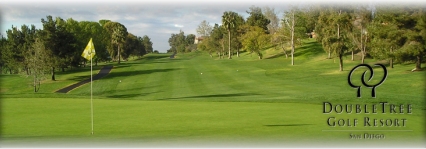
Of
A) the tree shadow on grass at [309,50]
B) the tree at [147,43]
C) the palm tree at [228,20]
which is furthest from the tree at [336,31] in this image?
the tree at [147,43]

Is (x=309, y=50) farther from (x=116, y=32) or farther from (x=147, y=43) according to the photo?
(x=147, y=43)

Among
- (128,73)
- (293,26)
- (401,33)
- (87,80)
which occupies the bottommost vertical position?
(87,80)

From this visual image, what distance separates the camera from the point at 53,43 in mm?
44094

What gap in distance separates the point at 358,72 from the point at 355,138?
31.9 metres

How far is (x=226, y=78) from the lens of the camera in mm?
45781

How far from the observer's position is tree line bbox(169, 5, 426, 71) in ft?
113

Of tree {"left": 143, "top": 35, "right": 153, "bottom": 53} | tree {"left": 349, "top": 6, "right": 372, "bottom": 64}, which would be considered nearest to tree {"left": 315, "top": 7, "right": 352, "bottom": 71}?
tree {"left": 349, "top": 6, "right": 372, "bottom": 64}

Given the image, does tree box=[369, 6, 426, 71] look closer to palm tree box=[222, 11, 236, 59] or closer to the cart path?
the cart path

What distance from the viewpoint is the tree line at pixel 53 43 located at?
39312 mm

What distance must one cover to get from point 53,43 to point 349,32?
119ft

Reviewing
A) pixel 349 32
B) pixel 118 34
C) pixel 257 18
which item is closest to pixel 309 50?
pixel 349 32

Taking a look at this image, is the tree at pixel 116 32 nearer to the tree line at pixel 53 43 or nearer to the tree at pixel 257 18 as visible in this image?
the tree line at pixel 53 43

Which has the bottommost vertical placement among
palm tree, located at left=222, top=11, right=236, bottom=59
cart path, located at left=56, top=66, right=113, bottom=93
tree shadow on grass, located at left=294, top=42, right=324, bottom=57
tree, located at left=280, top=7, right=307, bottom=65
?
cart path, located at left=56, top=66, right=113, bottom=93

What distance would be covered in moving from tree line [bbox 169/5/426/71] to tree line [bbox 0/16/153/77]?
2509cm
